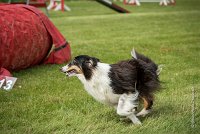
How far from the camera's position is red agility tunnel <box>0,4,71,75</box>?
7238 millimetres

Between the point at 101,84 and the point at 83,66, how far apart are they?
0.79 ft

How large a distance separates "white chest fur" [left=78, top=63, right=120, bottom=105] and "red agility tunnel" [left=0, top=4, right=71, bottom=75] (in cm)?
283

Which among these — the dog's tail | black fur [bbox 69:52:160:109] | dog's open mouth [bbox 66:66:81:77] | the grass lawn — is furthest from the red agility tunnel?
the dog's tail

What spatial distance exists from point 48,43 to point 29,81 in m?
1.61

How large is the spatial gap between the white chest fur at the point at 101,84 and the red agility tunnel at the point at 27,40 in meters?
2.83

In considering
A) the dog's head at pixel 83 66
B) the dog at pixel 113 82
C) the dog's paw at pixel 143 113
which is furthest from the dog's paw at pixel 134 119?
the dog's head at pixel 83 66

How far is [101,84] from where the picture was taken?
433 cm

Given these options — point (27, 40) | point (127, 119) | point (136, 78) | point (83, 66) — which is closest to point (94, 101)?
point (127, 119)

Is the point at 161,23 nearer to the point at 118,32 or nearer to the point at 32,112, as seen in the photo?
the point at 118,32

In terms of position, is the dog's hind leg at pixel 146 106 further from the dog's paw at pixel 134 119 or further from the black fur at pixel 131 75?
the dog's paw at pixel 134 119

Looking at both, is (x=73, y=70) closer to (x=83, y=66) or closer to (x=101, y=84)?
(x=83, y=66)

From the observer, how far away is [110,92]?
14.3ft

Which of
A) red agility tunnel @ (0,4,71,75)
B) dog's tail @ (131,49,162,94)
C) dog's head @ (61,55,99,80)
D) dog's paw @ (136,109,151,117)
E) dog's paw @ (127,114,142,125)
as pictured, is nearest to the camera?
dog's head @ (61,55,99,80)

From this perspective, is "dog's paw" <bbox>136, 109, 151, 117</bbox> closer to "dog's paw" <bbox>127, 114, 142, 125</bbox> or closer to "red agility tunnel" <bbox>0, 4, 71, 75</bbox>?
"dog's paw" <bbox>127, 114, 142, 125</bbox>
